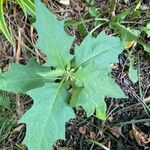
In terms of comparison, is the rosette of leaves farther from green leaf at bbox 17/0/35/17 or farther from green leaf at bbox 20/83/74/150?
green leaf at bbox 17/0/35/17

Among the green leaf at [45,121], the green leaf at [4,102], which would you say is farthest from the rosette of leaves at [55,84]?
the green leaf at [4,102]

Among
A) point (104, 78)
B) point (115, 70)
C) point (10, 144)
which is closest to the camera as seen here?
point (104, 78)

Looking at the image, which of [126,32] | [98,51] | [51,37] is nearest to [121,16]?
[126,32]

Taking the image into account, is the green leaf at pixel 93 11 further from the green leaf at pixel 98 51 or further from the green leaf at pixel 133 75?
the green leaf at pixel 98 51

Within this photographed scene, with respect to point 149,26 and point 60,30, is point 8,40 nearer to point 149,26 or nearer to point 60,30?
point 60,30

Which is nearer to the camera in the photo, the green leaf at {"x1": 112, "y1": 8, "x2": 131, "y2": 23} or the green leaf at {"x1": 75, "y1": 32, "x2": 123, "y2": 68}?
the green leaf at {"x1": 75, "y1": 32, "x2": 123, "y2": 68}

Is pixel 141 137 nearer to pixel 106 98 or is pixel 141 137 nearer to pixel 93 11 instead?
pixel 106 98

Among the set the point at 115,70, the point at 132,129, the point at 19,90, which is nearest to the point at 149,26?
the point at 115,70

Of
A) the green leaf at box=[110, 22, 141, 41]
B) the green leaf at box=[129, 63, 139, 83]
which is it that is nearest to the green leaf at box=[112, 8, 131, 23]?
the green leaf at box=[110, 22, 141, 41]
